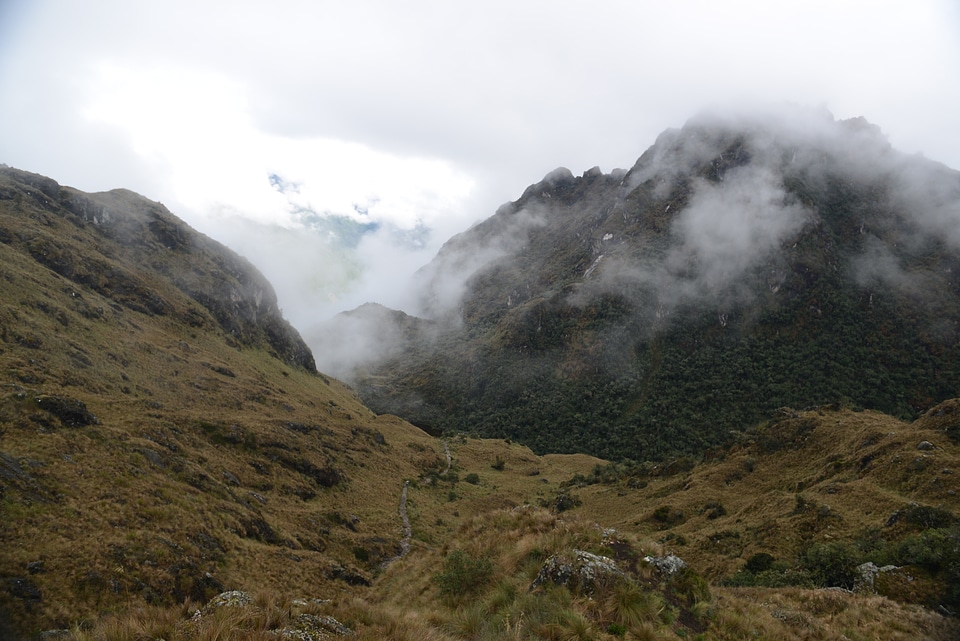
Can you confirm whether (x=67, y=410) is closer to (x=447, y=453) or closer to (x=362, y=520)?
(x=362, y=520)

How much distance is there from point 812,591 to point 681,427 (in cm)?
10841

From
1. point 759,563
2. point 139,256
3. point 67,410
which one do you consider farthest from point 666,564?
point 139,256

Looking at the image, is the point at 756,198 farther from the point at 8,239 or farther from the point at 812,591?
the point at 8,239

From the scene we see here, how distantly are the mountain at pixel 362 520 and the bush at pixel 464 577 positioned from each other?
56 millimetres

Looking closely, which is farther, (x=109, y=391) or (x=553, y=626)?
(x=109, y=391)

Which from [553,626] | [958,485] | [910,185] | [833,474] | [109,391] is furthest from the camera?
[910,185]

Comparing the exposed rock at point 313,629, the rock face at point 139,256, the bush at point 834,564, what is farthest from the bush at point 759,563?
the rock face at point 139,256

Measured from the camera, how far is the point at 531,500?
166ft

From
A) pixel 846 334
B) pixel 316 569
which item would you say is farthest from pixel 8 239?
pixel 846 334

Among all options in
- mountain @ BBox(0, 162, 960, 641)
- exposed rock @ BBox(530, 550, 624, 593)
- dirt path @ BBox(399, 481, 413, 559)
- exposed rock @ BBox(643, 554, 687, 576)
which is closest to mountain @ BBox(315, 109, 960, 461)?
dirt path @ BBox(399, 481, 413, 559)

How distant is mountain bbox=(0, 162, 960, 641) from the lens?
9086mm

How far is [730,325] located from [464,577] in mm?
165844

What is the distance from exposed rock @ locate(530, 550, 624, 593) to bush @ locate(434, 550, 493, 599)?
168 cm

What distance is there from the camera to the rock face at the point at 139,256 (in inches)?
2330
